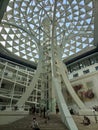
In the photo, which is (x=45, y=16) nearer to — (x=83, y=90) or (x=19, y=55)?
(x=19, y=55)

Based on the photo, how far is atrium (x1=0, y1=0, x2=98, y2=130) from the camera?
80.7ft

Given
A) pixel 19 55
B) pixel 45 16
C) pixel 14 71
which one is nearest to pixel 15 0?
pixel 45 16

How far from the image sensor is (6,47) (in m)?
33.6

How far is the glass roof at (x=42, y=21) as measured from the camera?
2769 cm

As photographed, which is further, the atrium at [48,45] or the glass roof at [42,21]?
the glass roof at [42,21]

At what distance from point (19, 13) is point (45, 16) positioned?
6.90 meters

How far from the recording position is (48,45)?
91.6ft

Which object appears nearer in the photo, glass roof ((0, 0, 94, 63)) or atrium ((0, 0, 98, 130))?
atrium ((0, 0, 98, 130))

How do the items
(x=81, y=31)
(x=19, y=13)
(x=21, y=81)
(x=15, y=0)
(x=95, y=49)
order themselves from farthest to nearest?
(x=95, y=49) → (x=21, y=81) → (x=81, y=31) → (x=19, y=13) → (x=15, y=0)

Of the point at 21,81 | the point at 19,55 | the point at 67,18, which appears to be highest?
the point at 67,18

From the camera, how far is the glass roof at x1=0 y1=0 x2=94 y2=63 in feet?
90.8

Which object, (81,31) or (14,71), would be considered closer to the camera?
(81,31)

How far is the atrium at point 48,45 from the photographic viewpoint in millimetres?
24609

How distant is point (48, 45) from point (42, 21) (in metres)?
7.88
